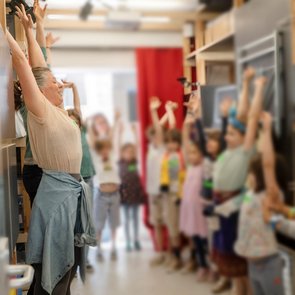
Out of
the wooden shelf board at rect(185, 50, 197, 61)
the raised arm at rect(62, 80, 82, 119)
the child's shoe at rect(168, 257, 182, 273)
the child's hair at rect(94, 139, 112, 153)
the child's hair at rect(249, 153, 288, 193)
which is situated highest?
the wooden shelf board at rect(185, 50, 197, 61)

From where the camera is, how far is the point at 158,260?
1840mm

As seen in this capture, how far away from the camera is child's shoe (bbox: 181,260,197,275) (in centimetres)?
171

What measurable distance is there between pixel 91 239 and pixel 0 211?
225mm

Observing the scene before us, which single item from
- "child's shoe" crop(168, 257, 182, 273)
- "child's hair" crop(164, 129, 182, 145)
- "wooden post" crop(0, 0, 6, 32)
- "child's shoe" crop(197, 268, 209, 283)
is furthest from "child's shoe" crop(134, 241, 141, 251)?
"wooden post" crop(0, 0, 6, 32)

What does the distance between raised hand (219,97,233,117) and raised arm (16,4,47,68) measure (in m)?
0.43

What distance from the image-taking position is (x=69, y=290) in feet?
2.13

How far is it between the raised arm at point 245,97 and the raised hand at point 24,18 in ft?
1.63

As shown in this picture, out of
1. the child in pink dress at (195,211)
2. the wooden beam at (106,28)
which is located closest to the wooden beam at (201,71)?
the child in pink dress at (195,211)

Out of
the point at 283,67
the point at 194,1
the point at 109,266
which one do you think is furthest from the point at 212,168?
the point at 194,1

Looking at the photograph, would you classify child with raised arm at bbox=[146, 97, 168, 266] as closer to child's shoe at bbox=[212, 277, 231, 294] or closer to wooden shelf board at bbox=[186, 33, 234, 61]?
child's shoe at bbox=[212, 277, 231, 294]

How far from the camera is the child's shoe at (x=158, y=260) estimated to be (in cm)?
181

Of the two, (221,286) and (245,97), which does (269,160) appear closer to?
(245,97)

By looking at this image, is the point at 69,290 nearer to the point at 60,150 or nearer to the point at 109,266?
the point at 60,150

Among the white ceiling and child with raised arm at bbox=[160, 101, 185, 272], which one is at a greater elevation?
the white ceiling
